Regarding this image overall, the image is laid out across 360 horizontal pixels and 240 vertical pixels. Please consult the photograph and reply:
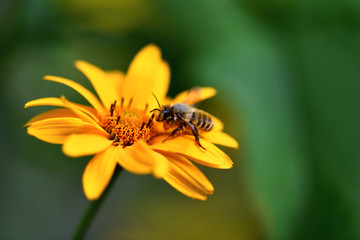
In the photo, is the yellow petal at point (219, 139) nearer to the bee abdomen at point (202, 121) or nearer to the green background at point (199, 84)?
the bee abdomen at point (202, 121)

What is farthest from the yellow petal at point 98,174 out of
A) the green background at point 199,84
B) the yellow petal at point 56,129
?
the green background at point 199,84

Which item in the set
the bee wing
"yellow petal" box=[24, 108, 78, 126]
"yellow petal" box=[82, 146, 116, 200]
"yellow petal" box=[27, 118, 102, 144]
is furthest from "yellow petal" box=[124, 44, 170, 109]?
"yellow petal" box=[82, 146, 116, 200]

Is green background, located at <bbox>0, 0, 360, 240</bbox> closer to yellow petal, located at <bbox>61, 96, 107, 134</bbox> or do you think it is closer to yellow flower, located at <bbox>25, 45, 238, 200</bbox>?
yellow flower, located at <bbox>25, 45, 238, 200</bbox>

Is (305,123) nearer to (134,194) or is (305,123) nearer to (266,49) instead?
(266,49)

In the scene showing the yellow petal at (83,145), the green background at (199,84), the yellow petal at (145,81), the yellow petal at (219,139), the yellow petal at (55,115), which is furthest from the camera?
the green background at (199,84)

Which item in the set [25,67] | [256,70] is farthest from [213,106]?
[25,67]

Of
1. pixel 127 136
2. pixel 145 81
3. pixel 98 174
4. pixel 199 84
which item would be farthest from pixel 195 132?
pixel 199 84
